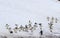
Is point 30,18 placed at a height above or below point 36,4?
below

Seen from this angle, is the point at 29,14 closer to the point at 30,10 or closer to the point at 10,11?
the point at 30,10

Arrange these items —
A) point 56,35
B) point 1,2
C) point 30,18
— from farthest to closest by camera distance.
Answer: point 1,2 < point 30,18 < point 56,35

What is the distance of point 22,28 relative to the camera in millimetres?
1590

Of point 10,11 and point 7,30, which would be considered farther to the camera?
point 10,11

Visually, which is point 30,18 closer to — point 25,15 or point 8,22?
point 25,15

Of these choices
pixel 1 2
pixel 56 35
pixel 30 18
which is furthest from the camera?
pixel 1 2

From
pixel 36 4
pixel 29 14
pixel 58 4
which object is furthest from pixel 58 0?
pixel 29 14

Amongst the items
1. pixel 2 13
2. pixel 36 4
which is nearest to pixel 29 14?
pixel 36 4

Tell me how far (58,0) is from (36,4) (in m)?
0.28

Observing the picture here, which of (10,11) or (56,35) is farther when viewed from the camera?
(10,11)

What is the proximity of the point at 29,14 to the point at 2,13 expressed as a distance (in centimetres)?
30

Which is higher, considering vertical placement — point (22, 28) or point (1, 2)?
point (1, 2)

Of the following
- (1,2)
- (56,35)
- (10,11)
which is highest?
(1,2)

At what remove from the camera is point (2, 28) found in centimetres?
157
